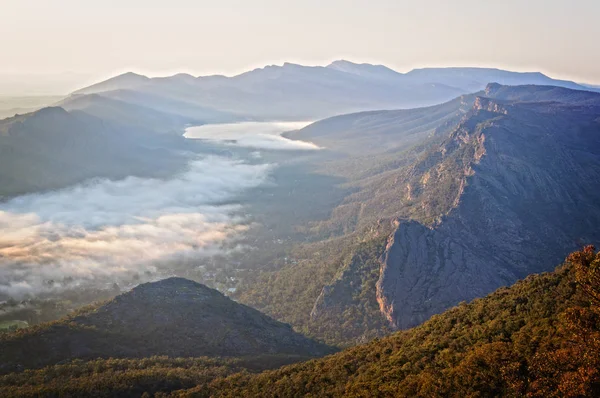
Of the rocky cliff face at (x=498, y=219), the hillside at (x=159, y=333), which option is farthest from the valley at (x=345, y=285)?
the rocky cliff face at (x=498, y=219)

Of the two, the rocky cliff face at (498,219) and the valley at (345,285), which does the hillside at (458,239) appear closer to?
the rocky cliff face at (498,219)

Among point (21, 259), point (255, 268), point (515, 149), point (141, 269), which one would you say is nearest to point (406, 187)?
point (515, 149)

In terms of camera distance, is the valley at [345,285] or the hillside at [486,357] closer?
the hillside at [486,357]

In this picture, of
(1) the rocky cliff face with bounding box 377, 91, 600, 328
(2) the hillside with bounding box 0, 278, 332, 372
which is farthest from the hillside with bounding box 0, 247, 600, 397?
(1) the rocky cliff face with bounding box 377, 91, 600, 328

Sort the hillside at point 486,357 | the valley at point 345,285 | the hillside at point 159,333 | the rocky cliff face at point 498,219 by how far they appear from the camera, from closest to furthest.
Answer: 1. the hillside at point 486,357
2. the valley at point 345,285
3. the hillside at point 159,333
4. the rocky cliff face at point 498,219

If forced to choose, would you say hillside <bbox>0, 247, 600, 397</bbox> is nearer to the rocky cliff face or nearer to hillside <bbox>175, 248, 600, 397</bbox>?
hillside <bbox>175, 248, 600, 397</bbox>
